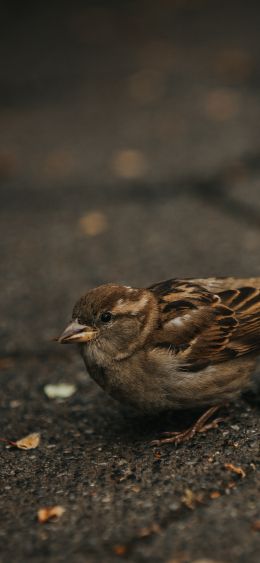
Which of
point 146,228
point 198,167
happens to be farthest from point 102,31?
point 146,228

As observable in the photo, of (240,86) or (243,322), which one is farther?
(240,86)

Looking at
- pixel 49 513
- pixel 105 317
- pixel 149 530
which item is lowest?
pixel 49 513

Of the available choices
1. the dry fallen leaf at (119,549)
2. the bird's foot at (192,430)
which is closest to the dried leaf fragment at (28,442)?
the bird's foot at (192,430)

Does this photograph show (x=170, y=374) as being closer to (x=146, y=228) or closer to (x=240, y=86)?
(x=146, y=228)

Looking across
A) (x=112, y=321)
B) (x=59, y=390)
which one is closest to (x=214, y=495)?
(x=112, y=321)

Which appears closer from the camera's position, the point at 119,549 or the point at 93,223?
the point at 119,549

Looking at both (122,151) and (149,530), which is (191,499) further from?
(122,151)

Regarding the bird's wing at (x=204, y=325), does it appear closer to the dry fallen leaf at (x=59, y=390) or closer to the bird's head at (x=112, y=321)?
the bird's head at (x=112, y=321)
